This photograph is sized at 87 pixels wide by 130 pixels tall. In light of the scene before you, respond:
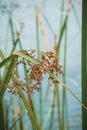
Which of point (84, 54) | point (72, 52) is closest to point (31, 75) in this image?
point (84, 54)

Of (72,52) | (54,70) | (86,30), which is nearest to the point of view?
(54,70)

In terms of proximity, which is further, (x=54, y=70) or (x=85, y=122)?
(x=85, y=122)

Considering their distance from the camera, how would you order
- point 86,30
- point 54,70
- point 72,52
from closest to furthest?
point 54,70
point 86,30
point 72,52

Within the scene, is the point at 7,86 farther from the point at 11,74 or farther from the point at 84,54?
the point at 84,54

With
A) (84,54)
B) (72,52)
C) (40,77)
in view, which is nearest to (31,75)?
(40,77)

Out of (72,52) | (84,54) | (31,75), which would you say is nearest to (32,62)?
(31,75)

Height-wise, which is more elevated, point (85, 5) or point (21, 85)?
point (85, 5)

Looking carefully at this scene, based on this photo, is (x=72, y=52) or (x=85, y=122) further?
(x=72, y=52)

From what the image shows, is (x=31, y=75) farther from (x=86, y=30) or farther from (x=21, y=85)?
(x=86, y=30)
